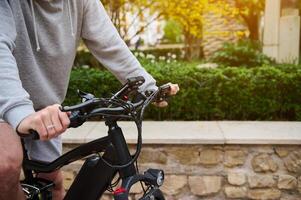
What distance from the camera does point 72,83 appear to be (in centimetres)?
492

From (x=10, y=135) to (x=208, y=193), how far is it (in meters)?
2.49

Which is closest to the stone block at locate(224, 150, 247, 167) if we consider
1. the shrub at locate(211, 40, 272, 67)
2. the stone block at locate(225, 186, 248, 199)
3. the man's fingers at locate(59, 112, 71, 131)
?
the stone block at locate(225, 186, 248, 199)

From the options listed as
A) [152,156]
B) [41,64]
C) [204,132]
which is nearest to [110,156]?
[41,64]

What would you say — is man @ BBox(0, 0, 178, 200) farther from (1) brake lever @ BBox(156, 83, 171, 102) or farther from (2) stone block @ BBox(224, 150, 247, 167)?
(2) stone block @ BBox(224, 150, 247, 167)

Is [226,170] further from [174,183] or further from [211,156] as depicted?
[174,183]

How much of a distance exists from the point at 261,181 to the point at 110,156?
238cm

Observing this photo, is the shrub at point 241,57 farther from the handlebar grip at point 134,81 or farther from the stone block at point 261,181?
the handlebar grip at point 134,81

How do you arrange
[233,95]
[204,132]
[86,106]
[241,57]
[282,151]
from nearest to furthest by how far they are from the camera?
1. [86,106]
2. [282,151]
3. [204,132]
4. [233,95]
5. [241,57]

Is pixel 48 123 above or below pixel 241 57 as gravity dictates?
above

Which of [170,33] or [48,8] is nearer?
[48,8]

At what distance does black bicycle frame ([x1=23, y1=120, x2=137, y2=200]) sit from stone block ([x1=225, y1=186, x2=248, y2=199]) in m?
2.18

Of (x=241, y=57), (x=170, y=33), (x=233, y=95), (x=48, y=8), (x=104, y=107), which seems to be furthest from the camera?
(x=170, y=33)

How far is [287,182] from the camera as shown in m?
3.80

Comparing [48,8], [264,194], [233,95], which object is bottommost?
[264,194]
